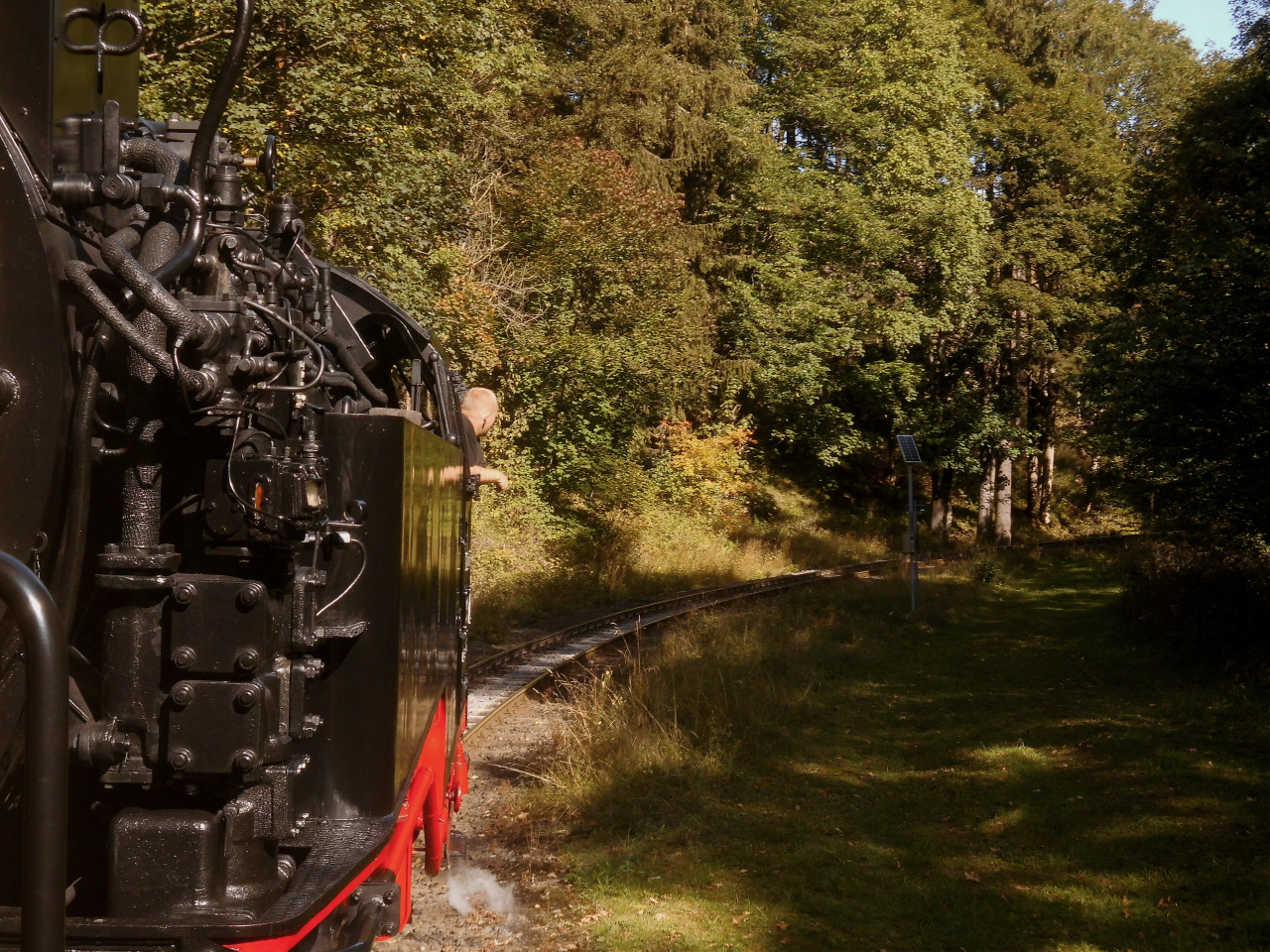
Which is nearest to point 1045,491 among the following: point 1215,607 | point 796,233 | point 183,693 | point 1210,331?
point 796,233

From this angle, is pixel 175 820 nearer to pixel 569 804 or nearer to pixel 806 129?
pixel 569 804

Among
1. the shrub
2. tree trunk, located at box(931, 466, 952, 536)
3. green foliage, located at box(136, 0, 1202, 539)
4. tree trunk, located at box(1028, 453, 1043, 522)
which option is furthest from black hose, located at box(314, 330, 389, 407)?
tree trunk, located at box(1028, 453, 1043, 522)

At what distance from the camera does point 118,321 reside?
2.52m

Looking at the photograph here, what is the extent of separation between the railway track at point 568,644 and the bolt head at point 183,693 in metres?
7.50

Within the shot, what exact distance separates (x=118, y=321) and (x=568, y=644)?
509 inches

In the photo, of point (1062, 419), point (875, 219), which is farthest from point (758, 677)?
point (1062, 419)

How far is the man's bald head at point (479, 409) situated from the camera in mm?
7180

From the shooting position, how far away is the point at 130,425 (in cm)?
283

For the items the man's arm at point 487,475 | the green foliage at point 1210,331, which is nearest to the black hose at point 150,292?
the man's arm at point 487,475

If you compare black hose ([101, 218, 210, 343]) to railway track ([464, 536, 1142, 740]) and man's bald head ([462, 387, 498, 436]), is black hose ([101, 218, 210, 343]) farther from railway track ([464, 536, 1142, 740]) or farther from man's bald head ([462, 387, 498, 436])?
railway track ([464, 536, 1142, 740])

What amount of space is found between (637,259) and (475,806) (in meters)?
18.4

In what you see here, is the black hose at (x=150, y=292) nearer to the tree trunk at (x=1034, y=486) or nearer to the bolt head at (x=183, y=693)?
the bolt head at (x=183, y=693)

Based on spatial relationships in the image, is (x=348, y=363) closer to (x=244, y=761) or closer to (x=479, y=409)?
(x=479, y=409)

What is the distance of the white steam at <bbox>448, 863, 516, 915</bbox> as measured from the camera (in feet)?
21.5
